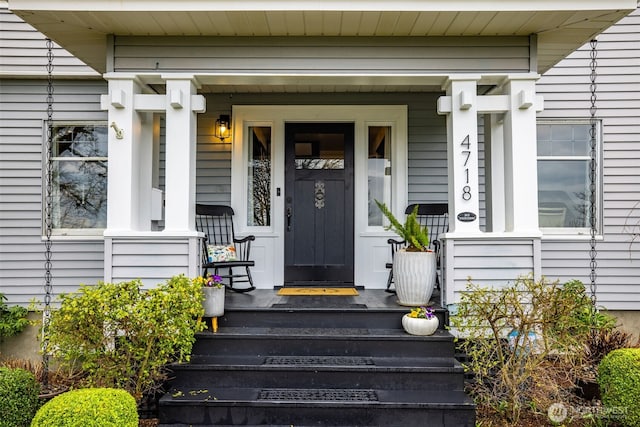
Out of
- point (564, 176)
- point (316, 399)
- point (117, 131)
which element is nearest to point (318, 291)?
point (316, 399)

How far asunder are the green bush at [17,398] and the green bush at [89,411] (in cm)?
53

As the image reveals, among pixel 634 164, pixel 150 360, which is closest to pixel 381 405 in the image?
pixel 150 360

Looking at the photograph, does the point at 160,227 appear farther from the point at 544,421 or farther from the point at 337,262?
the point at 544,421

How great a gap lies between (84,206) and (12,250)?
3.00 ft

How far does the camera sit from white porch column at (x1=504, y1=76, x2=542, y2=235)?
148 inches

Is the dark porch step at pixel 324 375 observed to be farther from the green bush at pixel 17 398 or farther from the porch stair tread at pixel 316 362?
the green bush at pixel 17 398

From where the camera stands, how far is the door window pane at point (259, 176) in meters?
5.34

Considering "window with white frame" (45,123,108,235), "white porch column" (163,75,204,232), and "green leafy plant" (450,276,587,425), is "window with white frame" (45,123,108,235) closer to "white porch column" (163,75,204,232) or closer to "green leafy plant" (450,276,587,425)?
"white porch column" (163,75,204,232)

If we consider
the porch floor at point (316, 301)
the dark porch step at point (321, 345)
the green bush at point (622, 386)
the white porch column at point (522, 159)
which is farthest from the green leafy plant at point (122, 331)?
the green bush at point (622, 386)

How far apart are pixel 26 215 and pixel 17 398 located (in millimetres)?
2847

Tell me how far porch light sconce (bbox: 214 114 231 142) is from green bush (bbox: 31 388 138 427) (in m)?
3.21
